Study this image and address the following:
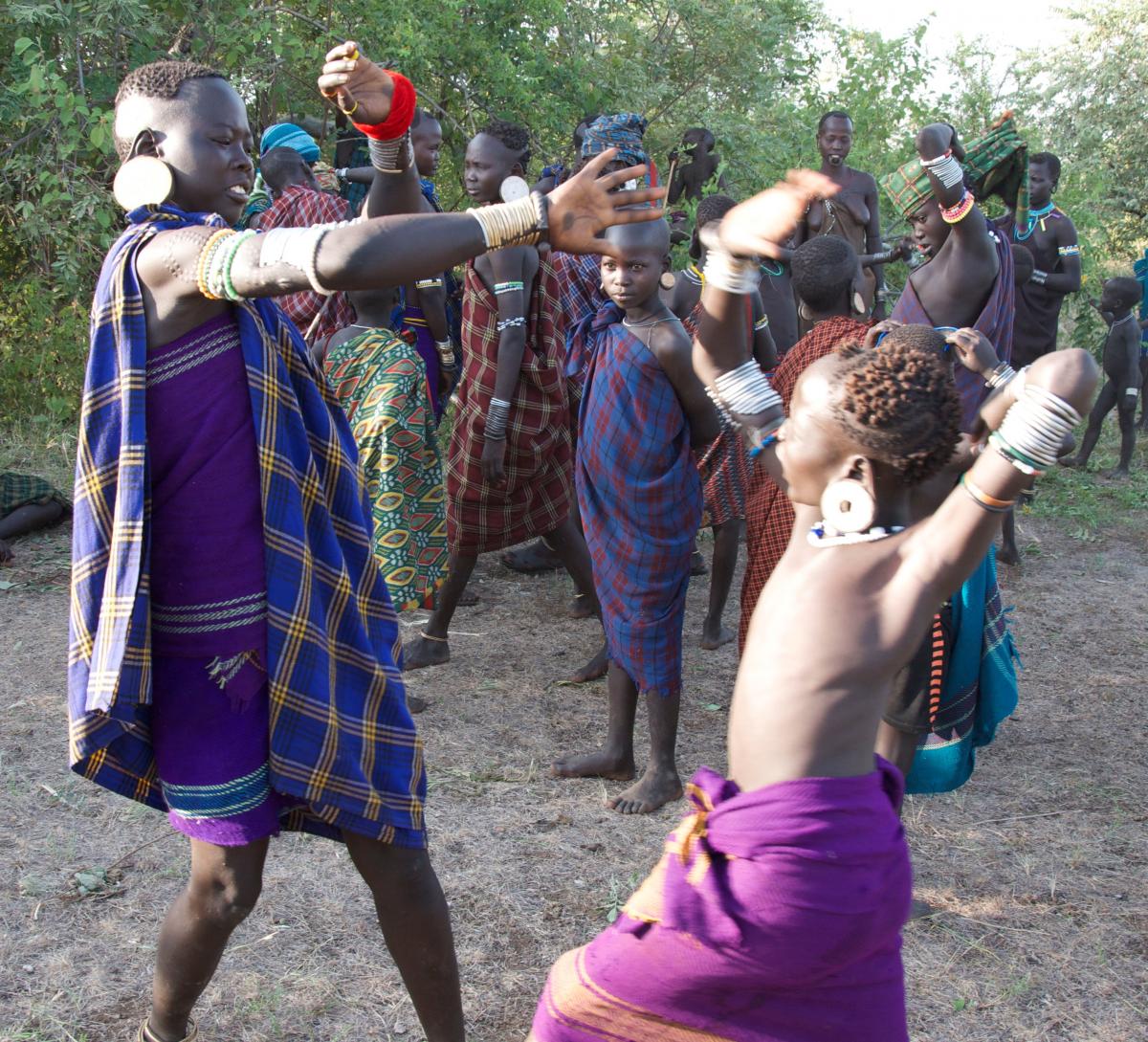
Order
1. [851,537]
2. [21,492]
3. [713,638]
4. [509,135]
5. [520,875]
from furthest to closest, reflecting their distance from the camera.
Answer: [21,492] < [713,638] < [509,135] < [520,875] < [851,537]

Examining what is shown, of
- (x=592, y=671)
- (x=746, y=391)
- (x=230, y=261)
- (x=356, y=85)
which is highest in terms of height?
(x=356, y=85)

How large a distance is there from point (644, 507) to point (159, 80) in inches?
79.1

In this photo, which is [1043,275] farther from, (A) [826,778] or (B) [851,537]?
(A) [826,778]

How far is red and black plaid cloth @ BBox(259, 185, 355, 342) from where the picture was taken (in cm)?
485

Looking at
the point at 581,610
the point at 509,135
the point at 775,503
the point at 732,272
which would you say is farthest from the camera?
the point at 581,610

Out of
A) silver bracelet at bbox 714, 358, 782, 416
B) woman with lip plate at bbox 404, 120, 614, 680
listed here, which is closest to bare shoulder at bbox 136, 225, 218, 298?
silver bracelet at bbox 714, 358, 782, 416

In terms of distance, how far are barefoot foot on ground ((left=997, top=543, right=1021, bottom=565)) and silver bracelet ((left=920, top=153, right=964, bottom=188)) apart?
3374 millimetres

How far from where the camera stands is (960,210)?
3498mm

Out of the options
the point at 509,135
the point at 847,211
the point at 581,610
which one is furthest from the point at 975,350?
the point at 847,211

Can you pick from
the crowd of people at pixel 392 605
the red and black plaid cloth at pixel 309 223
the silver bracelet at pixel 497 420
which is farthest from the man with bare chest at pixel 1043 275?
the crowd of people at pixel 392 605

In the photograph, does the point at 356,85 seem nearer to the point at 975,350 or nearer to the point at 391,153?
the point at 391,153

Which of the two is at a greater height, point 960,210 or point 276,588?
point 960,210

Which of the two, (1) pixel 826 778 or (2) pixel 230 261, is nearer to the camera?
(1) pixel 826 778

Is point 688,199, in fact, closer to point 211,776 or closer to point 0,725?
point 0,725
